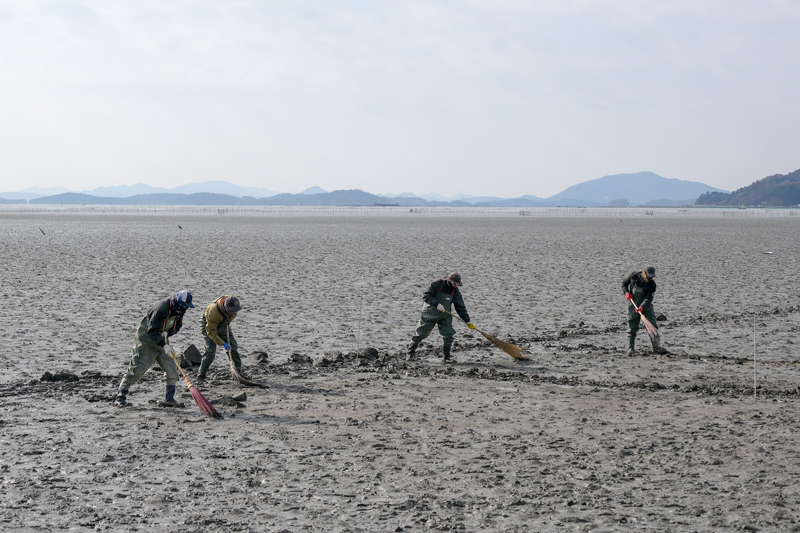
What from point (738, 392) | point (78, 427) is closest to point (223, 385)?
point (78, 427)

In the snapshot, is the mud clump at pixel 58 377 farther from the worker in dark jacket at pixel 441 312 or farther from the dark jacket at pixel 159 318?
the worker in dark jacket at pixel 441 312

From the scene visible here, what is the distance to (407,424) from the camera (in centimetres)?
1026

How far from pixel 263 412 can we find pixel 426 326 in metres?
4.28

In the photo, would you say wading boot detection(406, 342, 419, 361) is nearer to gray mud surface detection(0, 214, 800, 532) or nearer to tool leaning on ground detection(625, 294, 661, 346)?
gray mud surface detection(0, 214, 800, 532)

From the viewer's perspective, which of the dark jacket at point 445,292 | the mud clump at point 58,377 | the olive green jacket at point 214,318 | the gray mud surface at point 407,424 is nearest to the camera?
the gray mud surface at point 407,424

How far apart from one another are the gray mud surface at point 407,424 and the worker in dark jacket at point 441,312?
0.42m

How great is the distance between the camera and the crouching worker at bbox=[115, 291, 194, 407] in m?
10.7

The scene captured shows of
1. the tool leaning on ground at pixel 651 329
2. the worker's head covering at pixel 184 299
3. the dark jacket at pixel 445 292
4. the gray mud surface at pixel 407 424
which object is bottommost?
the gray mud surface at pixel 407 424

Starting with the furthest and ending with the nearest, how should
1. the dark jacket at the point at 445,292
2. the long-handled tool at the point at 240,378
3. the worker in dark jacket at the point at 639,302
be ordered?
the worker in dark jacket at the point at 639,302
the dark jacket at the point at 445,292
the long-handled tool at the point at 240,378

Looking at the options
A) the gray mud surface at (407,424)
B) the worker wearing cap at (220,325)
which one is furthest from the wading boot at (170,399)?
the worker wearing cap at (220,325)

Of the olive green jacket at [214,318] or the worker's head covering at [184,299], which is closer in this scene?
the worker's head covering at [184,299]

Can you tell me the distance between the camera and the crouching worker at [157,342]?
10656mm

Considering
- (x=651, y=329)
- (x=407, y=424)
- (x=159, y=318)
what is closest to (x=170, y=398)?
(x=159, y=318)

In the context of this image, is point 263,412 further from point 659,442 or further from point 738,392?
point 738,392
